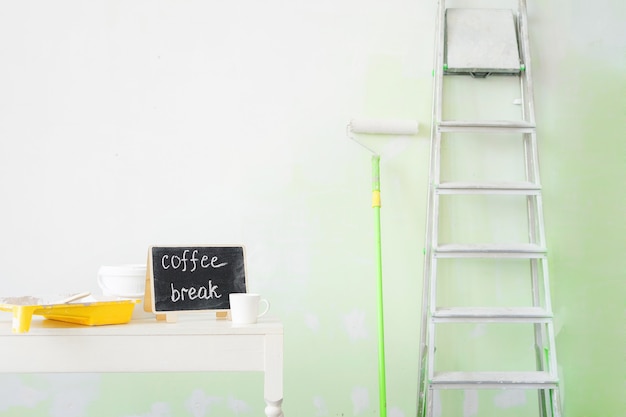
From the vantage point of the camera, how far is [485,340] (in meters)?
2.27

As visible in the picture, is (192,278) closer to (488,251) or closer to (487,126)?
(488,251)

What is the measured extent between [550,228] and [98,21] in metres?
1.89

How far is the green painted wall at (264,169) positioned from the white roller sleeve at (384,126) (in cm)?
8

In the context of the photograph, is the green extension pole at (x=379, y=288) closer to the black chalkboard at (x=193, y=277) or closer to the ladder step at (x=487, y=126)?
the ladder step at (x=487, y=126)

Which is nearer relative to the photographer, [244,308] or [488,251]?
[244,308]

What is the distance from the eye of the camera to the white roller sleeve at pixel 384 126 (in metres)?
2.25

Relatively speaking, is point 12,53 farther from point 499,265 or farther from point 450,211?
point 499,265

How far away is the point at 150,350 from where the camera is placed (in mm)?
1352

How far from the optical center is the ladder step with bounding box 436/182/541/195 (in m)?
2.15

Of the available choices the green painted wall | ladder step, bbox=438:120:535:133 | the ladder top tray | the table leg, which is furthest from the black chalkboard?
the ladder top tray

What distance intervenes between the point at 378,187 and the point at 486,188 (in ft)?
1.25

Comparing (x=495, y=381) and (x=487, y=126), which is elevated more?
(x=487, y=126)

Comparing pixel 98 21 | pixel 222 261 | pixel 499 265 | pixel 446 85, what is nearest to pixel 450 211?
pixel 499 265

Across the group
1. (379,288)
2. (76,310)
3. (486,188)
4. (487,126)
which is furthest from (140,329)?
(487,126)
